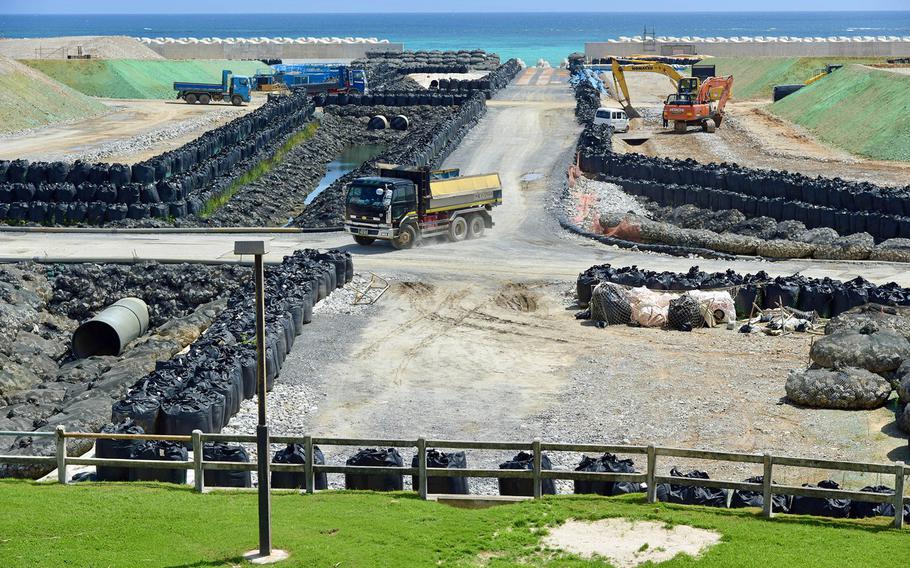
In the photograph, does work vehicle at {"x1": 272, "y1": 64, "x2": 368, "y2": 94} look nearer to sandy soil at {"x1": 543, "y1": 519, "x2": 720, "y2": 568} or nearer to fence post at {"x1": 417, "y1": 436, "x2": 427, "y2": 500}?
fence post at {"x1": 417, "y1": 436, "x2": 427, "y2": 500}

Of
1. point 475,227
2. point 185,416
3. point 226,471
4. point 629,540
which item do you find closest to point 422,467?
point 629,540

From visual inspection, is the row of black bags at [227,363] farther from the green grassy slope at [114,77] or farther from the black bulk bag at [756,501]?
the green grassy slope at [114,77]

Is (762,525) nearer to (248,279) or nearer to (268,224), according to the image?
(248,279)

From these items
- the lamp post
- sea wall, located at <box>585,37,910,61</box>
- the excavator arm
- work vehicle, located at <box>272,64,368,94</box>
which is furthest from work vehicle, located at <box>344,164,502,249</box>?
sea wall, located at <box>585,37,910,61</box>

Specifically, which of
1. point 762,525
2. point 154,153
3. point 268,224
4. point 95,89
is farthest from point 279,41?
point 762,525

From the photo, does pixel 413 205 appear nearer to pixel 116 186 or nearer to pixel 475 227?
pixel 475 227

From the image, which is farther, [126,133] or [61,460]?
[126,133]

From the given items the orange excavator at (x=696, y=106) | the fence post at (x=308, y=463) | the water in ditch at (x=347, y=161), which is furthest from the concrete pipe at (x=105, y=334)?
the orange excavator at (x=696, y=106)
